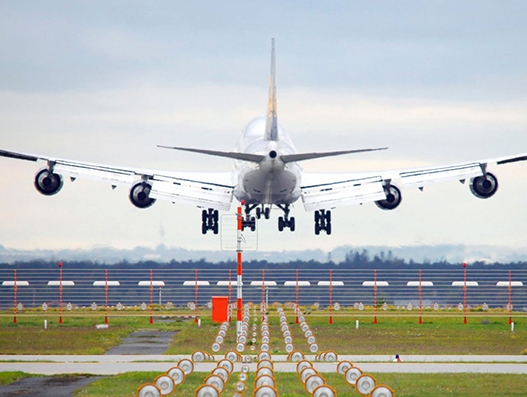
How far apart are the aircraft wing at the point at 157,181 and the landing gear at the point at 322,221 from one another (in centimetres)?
590

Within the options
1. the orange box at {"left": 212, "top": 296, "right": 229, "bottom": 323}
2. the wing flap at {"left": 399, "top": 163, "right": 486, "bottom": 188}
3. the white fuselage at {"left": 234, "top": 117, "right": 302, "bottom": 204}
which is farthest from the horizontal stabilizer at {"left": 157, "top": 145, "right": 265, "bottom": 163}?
the wing flap at {"left": 399, "top": 163, "right": 486, "bottom": 188}

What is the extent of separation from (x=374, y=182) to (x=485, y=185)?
7142 mm

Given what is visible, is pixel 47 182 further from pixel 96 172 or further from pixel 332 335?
pixel 332 335

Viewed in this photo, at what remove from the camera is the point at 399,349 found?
2100 inches

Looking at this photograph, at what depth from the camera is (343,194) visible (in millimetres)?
69688

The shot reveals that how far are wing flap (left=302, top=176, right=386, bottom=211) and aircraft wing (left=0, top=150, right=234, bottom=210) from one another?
544 centimetres

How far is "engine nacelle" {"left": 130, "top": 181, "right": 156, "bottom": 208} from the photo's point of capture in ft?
225

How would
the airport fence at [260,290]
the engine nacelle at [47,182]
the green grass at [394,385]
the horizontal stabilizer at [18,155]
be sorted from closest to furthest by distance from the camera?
the green grass at [394,385] < the horizontal stabilizer at [18,155] < the engine nacelle at [47,182] < the airport fence at [260,290]

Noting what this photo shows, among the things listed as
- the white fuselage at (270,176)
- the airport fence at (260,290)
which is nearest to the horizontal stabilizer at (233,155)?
the white fuselage at (270,176)

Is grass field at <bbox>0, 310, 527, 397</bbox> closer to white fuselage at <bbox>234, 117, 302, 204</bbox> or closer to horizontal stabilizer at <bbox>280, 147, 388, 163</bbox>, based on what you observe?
white fuselage at <bbox>234, 117, 302, 204</bbox>

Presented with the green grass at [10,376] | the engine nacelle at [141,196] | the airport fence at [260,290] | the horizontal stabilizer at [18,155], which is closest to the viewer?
the green grass at [10,376]

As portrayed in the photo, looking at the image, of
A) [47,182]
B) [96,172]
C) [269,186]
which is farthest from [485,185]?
[47,182]

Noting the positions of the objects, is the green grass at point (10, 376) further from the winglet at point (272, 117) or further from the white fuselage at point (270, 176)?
the winglet at point (272, 117)

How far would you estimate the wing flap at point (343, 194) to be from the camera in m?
68.8
